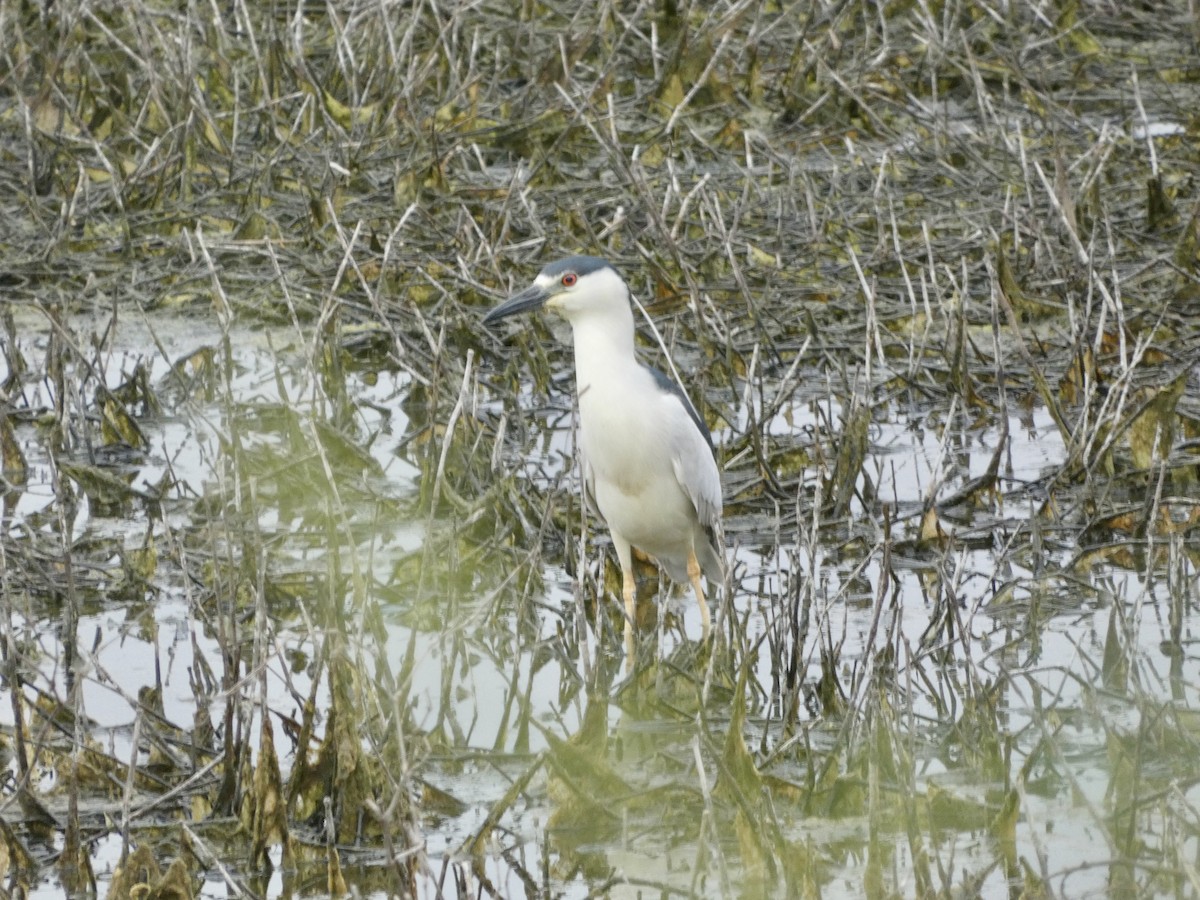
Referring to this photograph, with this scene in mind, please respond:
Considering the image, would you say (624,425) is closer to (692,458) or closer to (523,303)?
(692,458)

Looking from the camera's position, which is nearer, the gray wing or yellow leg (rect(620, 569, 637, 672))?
yellow leg (rect(620, 569, 637, 672))

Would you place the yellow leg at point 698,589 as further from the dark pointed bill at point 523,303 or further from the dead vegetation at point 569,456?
the dark pointed bill at point 523,303

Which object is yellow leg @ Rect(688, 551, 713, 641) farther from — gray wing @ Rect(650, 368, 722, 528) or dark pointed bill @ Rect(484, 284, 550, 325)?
dark pointed bill @ Rect(484, 284, 550, 325)

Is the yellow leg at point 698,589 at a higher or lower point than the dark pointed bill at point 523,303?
lower

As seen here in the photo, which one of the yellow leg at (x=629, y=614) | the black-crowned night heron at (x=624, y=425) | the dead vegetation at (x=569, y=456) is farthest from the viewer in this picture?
the black-crowned night heron at (x=624, y=425)

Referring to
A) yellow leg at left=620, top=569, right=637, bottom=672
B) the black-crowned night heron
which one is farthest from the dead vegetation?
the black-crowned night heron

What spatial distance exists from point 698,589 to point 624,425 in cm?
54

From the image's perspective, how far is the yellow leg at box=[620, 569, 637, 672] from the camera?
5234 millimetres

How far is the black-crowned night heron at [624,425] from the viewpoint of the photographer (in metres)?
5.47

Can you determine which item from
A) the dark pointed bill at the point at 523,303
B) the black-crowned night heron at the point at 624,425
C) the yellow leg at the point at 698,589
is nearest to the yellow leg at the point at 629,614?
the black-crowned night heron at the point at 624,425

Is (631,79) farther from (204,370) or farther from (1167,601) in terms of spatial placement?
(1167,601)

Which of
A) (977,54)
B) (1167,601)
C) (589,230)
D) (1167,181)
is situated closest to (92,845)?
(1167,601)

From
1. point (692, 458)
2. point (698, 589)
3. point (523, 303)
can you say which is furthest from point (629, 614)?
point (523, 303)

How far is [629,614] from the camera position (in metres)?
5.37
